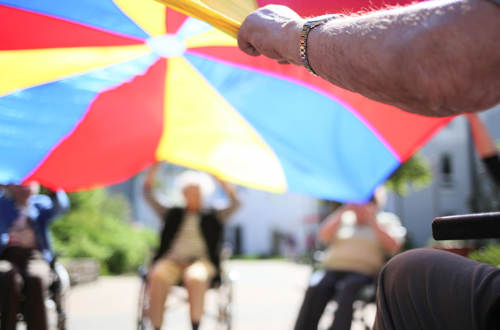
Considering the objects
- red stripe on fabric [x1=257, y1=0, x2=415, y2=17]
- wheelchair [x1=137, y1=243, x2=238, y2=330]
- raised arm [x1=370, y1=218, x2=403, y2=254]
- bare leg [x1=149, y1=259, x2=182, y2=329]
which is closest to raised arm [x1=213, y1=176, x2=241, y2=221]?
wheelchair [x1=137, y1=243, x2=238, y2=330]

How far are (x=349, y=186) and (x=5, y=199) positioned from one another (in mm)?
2507

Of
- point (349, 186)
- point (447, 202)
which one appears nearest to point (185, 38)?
point (349, 186)

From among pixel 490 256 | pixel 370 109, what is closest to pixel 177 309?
pixel 370 109

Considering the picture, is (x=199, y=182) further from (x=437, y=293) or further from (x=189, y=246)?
(x=437, y=293)

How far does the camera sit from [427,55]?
0.80 m

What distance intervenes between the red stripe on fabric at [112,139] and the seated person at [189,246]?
0.34 meters

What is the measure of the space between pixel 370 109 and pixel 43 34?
2.04 meters

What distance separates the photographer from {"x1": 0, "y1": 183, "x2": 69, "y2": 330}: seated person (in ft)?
8.30

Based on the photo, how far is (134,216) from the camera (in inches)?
1273

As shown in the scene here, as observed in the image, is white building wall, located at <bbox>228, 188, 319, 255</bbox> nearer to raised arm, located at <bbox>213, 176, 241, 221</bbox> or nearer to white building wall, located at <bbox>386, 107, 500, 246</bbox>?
white building wall, located at <bbox>386, 107, 500, 246</bbox>

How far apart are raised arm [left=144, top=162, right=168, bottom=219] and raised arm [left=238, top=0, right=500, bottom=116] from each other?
3.16 m

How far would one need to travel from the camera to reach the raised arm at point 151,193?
3939 millimetres

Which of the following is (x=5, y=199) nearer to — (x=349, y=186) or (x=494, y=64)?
(x=349, y=186)

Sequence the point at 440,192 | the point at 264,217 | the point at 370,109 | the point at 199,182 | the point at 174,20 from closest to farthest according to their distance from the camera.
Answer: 1. the point at 174,20
2. the point at 370,109
3. the point at 199,182
4. the point at 440,192
5. the point at 264,217
